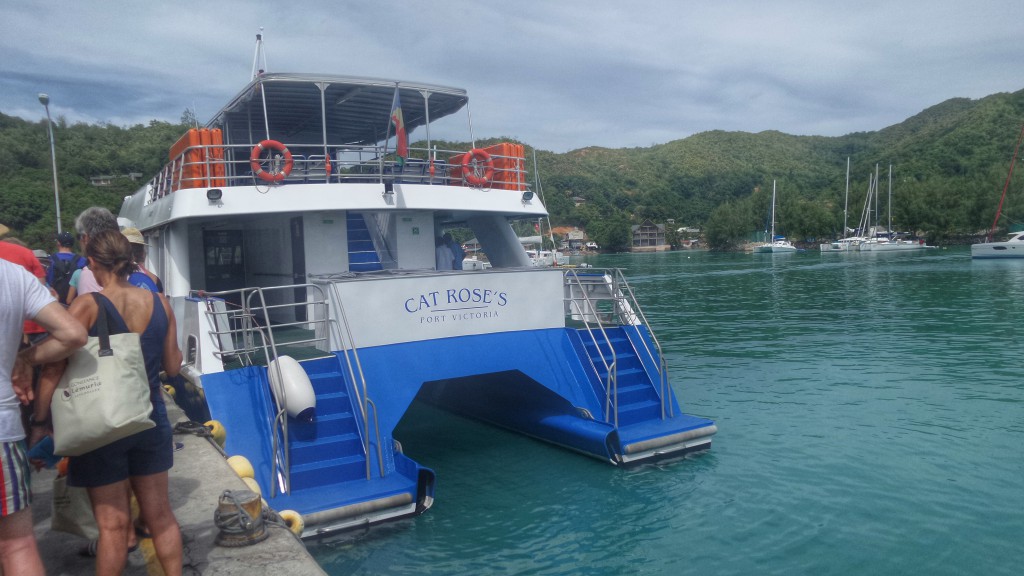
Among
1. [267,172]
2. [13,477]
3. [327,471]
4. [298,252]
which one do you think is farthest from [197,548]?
[298,252]

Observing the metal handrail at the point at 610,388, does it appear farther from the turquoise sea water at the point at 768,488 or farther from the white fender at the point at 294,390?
the white fender at the point at 294,390

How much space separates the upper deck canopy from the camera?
9781mm

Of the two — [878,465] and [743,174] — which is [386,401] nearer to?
[878,465]

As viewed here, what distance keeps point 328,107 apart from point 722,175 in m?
153

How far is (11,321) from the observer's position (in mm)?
2809

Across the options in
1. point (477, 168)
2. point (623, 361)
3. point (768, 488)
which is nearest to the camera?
point (768, 488)

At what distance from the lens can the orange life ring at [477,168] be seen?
34.0 feet

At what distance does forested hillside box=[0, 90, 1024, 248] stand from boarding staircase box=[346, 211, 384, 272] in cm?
1199

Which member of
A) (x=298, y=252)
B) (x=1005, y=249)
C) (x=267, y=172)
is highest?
(x=267, y=172)

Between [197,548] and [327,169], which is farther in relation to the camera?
[327,169]

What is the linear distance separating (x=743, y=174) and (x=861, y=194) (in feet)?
209

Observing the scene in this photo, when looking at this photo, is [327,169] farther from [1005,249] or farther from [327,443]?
[1005,249]

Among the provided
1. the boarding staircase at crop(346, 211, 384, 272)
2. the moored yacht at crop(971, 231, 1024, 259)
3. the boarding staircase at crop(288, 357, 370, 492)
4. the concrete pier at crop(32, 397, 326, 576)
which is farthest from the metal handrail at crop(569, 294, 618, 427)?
the moored yacht at crop(971, 231, 1024, 259)

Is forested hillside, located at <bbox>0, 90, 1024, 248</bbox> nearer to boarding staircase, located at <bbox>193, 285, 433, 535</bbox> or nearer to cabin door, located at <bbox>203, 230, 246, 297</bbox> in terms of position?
cabin door, located at <bbox>203, 230, 246, 297</bbox>
